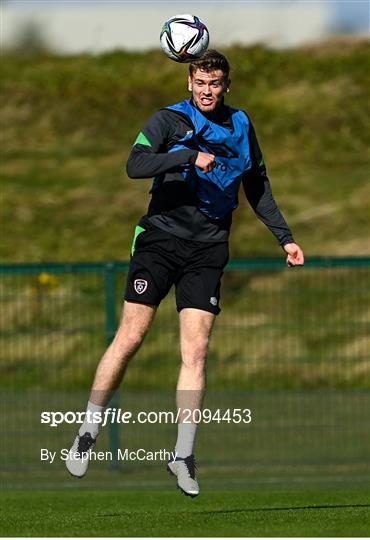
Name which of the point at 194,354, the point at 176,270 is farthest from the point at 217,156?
the point at 194,354

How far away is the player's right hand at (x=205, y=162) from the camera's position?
31.8 feet

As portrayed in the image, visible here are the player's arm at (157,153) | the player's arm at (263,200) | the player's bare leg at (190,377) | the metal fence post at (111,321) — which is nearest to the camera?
the player's arm at (157,153)

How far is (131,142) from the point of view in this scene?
37.2m

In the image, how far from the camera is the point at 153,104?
3856 cm

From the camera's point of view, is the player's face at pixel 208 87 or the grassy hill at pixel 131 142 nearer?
the player's face at pixel 208 87

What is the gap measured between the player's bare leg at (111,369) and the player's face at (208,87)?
131cm

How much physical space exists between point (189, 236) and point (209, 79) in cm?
103

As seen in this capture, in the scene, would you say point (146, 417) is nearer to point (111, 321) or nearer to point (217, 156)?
point (111, 321)

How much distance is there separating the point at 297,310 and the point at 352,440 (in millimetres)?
1574

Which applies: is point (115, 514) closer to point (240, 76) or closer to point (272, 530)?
point (272, 530)

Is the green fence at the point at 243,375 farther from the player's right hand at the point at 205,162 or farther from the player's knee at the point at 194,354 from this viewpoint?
the player's right hand at the point at 205,162

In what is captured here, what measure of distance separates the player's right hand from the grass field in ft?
6.87

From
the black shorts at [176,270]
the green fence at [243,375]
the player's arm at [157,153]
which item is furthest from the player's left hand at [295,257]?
the green fence at [243,375]

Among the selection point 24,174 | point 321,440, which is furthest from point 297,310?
point 24,174
